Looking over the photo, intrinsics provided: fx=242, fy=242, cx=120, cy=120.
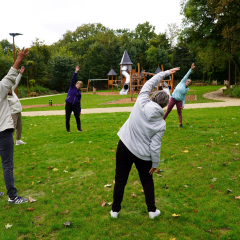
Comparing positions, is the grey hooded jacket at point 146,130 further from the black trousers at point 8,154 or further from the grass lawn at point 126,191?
the black trousers at point 8,154

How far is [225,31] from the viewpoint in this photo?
2030cm

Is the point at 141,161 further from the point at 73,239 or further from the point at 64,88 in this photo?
the point at 64,88

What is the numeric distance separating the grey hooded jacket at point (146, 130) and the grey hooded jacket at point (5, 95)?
6.05 feet

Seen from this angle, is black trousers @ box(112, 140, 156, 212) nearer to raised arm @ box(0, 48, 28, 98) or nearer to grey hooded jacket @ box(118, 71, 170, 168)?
grey hooded jacket @ box(118, 71, 170, 168)

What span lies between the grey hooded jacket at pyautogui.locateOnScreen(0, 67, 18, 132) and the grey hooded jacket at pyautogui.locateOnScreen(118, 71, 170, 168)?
6.05ft

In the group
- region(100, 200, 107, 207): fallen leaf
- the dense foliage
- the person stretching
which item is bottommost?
region(100, 200, 107, 207): fallen leaf

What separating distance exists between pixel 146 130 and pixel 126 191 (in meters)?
1.72

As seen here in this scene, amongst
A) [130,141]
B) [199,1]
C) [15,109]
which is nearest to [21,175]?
[15,109]

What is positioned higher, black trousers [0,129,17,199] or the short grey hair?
the short grey hair

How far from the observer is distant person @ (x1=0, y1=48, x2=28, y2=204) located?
3527mm

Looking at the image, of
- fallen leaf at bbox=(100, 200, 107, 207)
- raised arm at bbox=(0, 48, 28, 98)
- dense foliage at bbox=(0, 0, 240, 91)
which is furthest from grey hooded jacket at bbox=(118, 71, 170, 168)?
dense foliage at bbox=(0, 0, 240, 91)

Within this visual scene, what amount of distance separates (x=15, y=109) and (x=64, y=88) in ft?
143

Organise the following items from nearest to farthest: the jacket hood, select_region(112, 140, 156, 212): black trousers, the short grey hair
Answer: the jacket hood, the short grey hair, select_region(112, 140, 156, 212): black trousers

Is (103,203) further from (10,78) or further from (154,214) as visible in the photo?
(10,78)
